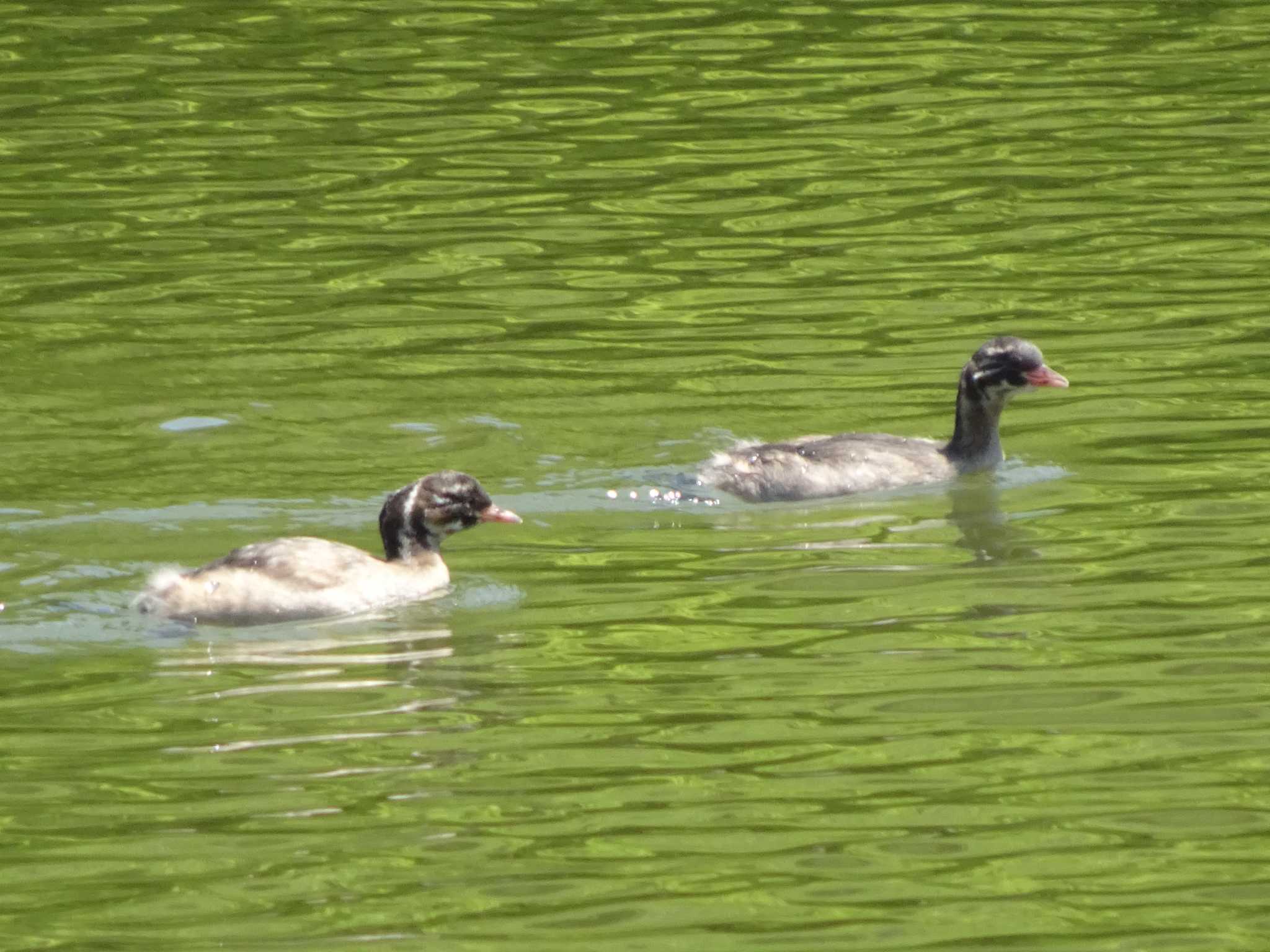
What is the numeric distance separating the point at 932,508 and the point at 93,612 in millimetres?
4411

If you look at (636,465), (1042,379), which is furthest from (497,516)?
(1042,379)

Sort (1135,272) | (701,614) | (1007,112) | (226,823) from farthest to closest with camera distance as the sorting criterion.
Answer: (1007,112) < (1135,272) < (701,614) < (226,823)

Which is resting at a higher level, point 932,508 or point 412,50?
point 412,50

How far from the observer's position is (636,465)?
14.1 m

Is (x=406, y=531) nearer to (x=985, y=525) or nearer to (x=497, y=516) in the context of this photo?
(x=497, y=516)

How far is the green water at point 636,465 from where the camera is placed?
8484mm

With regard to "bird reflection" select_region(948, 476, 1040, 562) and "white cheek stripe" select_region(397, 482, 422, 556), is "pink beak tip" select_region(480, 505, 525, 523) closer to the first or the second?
"white cheek stripe" select_region(397, 482, 422, 556)

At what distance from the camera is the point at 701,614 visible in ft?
37.6

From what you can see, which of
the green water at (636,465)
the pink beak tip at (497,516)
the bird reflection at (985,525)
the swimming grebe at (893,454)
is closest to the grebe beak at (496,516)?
the pink beak tip at (497,516)

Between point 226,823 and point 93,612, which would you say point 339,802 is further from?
point 93,612

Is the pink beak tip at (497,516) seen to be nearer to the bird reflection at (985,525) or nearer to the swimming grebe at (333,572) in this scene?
the swimming grebe at (333,572)

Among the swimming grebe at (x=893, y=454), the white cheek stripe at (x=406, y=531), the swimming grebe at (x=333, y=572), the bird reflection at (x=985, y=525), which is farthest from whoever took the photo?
the swimming grebe at (x=893, y=454)

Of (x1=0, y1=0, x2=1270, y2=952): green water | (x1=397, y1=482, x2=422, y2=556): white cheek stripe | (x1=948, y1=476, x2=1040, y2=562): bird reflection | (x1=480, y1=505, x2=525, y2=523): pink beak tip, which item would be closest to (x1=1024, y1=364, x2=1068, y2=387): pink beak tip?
(x1=0, y1=0, x2=1270, y2=952): green water

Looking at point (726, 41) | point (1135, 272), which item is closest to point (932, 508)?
point (1135, 272)
